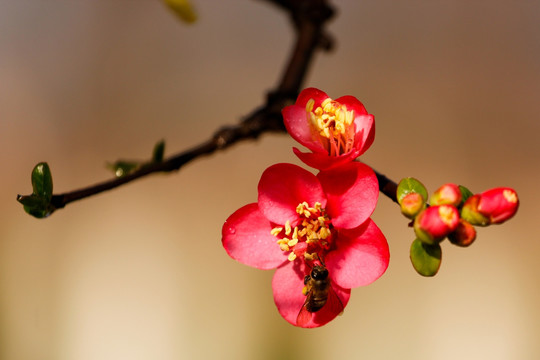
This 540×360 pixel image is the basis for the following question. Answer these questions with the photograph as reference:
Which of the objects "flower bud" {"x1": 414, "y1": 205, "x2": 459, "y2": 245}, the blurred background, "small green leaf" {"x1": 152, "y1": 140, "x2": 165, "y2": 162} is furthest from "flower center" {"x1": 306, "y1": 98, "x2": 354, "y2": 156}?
the blurred background

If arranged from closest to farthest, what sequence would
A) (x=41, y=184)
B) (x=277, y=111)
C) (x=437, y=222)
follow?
(x=437, y=222) < (x=41, y=184) < (x=277, y=111)

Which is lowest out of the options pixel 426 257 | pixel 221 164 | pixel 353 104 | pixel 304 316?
pixel 221 164

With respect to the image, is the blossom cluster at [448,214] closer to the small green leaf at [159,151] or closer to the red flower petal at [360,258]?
the red flower petal at [360,258]

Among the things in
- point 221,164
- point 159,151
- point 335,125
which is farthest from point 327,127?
point 221,164

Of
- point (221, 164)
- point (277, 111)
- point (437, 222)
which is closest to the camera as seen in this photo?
point (437, 222)

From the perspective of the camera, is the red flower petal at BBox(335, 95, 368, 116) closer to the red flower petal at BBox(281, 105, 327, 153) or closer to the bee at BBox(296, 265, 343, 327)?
the red flower petal at BBox(281, 105, 327, 153)

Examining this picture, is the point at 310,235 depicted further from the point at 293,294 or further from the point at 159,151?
the point at 159,151

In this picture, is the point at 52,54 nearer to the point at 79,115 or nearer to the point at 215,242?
the point at 79,115

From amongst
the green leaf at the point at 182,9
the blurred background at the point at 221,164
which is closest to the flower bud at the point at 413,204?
the green leaf at the point at 182,9
